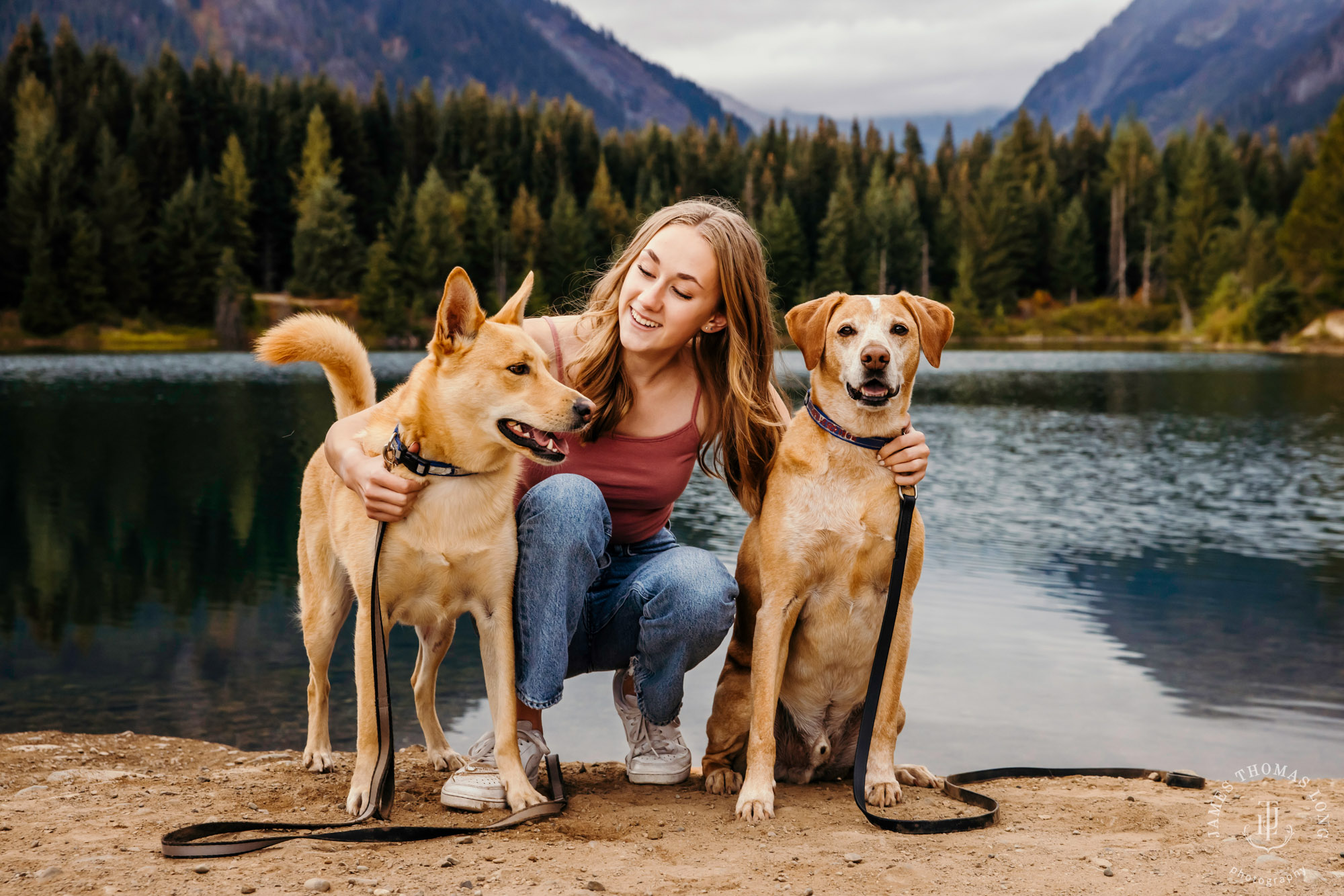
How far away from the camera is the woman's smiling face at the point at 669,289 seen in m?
3.71

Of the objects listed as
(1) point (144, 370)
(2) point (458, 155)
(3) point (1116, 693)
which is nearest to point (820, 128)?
(2) point (458, 155)

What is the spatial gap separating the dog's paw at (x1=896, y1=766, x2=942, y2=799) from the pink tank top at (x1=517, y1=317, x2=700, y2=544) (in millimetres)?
1314

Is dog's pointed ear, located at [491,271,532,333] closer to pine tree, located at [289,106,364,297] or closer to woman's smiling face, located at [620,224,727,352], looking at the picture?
woman's smiling face, located at [620,224,727,352]

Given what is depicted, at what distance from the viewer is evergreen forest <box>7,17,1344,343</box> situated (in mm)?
54281

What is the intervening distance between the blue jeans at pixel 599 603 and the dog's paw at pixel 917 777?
825 millimetres

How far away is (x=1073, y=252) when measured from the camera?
76.6 meters

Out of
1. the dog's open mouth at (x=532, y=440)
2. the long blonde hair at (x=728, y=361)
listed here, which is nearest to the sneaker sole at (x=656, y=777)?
the long blonde hair at (x=728, y=361)

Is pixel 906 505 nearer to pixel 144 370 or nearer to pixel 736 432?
pixel 736 432

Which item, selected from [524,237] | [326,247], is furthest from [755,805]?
[524,237]

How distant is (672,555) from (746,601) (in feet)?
1.14

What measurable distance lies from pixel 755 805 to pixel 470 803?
0.92 metres

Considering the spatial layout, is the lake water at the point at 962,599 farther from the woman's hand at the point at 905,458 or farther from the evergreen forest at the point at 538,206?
the evergreen forest at the point at 538,206

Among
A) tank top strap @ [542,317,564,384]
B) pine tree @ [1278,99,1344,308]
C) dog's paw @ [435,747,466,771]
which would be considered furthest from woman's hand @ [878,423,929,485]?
pine tree @ [1278,99,1344,308]

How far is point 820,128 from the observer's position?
92.1 m
